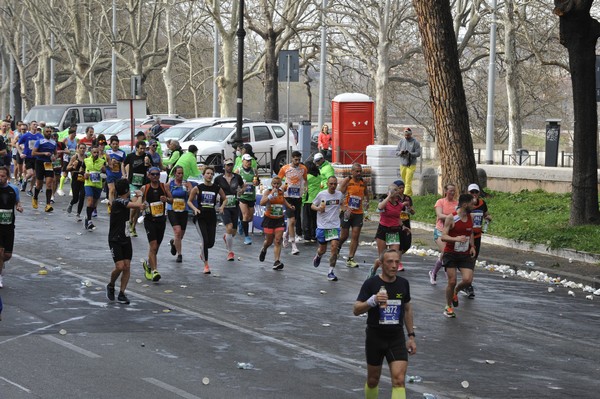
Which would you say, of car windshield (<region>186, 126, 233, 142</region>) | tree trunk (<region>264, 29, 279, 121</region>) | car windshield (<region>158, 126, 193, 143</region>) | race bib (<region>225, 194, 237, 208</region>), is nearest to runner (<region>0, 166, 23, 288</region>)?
race bib (<region>225, 194, 237, 208</region>)

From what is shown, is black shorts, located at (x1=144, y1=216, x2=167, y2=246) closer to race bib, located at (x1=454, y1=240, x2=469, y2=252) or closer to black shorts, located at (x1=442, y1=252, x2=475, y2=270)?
black shorts, located at (x1=442, y1=252, x2=475, y2=270)

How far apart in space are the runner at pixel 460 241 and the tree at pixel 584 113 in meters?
7.34

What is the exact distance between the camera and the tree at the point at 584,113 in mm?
21031

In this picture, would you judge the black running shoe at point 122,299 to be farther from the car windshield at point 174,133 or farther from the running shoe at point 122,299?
the car windshield at point 174,133

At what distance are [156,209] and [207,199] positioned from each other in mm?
1354

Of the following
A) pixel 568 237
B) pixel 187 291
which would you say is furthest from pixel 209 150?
pixel 187 291

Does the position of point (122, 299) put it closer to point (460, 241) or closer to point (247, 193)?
point (460, 241)

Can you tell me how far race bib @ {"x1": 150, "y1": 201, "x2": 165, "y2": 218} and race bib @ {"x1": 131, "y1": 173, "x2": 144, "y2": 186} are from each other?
6177 mm

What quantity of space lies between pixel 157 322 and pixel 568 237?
965 centimetres

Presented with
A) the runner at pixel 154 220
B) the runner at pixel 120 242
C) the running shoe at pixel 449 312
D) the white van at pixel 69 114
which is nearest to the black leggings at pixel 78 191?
the runner at pixel 154 220

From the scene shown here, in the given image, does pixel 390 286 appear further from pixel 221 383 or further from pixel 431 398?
pixel 221 383

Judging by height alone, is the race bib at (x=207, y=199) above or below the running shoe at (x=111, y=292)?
above

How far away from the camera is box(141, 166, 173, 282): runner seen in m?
16.3

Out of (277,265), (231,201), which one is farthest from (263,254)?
(231,201)
